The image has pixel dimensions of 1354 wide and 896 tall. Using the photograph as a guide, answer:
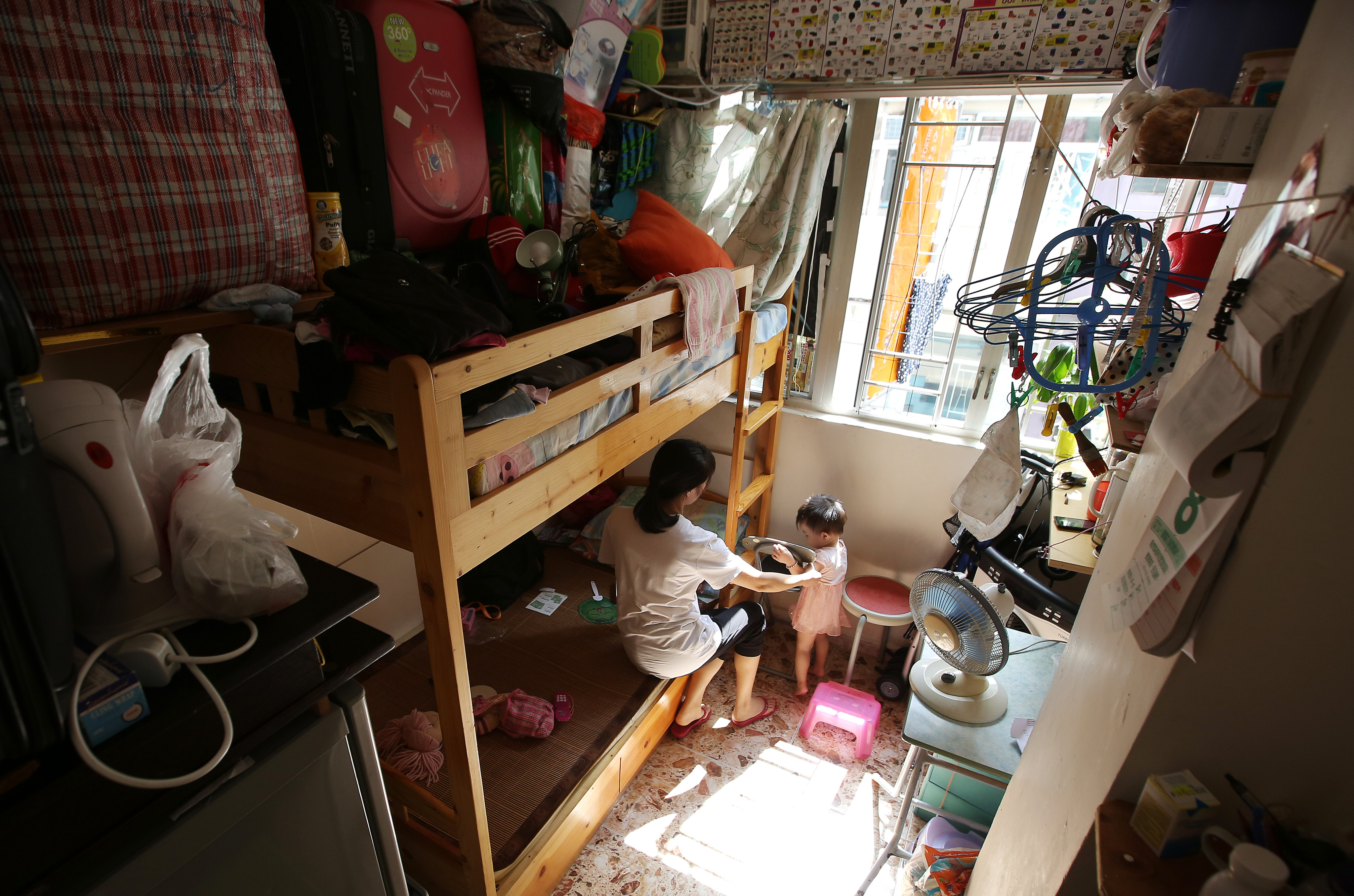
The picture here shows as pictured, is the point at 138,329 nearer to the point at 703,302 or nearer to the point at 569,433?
the point at 569,433

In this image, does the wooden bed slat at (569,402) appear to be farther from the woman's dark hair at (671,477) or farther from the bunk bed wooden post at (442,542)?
the woman's dark hair at (671,477)

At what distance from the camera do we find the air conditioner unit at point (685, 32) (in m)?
2.28

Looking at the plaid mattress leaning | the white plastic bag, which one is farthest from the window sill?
the white plastic bag

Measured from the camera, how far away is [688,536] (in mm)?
1893

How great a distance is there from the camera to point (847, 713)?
7.65ft

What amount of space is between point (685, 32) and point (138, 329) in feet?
6.67

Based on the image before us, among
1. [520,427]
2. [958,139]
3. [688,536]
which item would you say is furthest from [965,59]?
[520,427]

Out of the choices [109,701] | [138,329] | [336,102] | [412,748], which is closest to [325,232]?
[336,102]

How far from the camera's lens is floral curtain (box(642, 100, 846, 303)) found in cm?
231

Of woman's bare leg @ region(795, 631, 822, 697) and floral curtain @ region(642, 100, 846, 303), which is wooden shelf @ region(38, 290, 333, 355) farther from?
woman's bare leg @ region(795, 631, 822, 697)

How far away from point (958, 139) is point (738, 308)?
3.31ft

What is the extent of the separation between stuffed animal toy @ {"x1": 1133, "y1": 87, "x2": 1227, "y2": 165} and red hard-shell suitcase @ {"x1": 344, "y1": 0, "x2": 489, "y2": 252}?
156 cm

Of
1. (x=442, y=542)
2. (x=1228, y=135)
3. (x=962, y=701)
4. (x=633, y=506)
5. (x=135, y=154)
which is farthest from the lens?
(x=633, y=506)

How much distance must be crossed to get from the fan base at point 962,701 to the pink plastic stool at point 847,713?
0.72 metres
